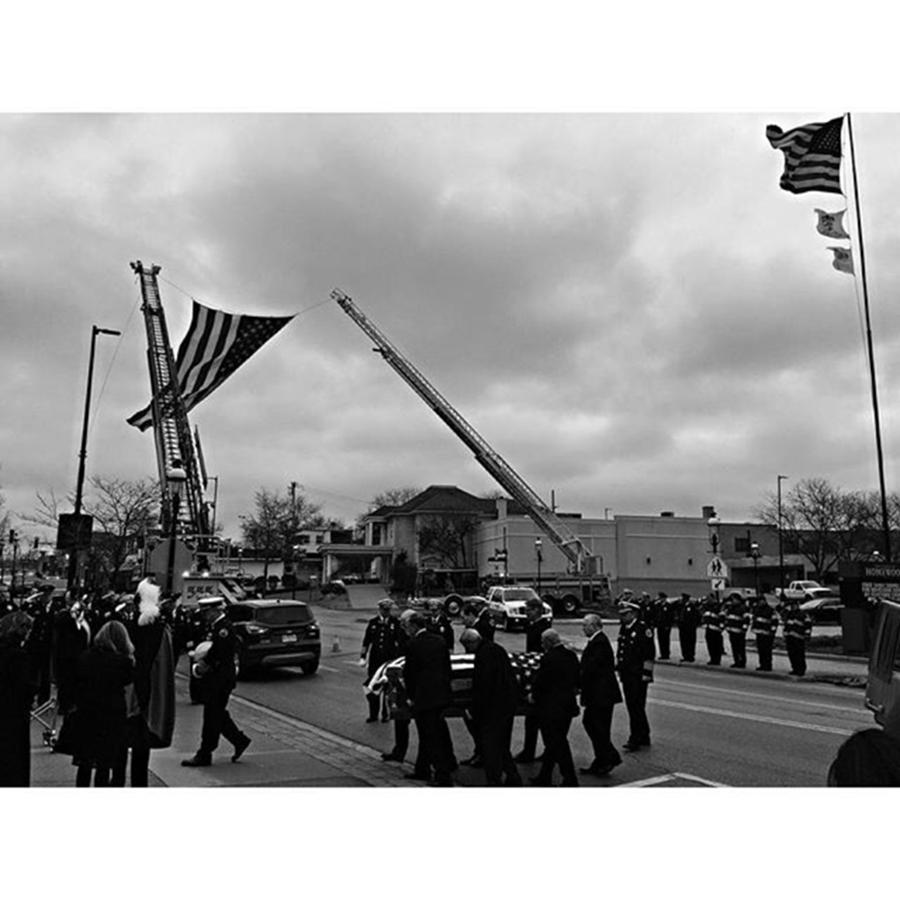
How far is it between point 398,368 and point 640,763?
38.3 metres

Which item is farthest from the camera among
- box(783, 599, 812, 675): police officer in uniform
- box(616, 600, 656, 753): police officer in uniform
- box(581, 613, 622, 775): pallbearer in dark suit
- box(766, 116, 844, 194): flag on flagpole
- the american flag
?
the american flag

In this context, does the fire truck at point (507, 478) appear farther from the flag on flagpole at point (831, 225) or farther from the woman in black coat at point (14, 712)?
the woman in black coat at point (14, 712)

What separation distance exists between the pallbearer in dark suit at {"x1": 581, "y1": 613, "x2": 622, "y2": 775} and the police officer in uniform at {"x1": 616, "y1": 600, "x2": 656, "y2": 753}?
4.02ft

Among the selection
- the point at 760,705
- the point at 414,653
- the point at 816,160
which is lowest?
the point at 760,705

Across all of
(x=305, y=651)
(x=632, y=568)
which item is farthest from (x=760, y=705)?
(x=632, y=568)

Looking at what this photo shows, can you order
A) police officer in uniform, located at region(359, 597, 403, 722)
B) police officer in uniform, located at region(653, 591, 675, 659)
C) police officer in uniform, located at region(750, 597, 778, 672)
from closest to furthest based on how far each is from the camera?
1. police officer in uniform, located at region(359, 597, 403, 722)
2. police officer in uniform, located at region(750, 597, 778, 672)
3. police officer in uniform, located at region(653, 591, 675, 659)

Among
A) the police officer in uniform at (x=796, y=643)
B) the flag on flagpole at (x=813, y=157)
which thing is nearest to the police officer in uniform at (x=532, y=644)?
the police officer in uniform at (x=796, y=643)

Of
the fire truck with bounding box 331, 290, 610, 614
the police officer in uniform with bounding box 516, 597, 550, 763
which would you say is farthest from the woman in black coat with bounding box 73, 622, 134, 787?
the fire truck with bounding box 331, 290, 610, 614

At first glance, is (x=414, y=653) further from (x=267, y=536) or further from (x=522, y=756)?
(x=267, y=536)

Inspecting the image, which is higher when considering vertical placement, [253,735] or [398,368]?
[398,368]

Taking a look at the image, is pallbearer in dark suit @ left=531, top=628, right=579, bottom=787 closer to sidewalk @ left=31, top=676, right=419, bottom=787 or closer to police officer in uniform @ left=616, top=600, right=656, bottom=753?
sidewalk @ left=31, top=676, right=419, bottom=787

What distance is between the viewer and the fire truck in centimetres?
4744

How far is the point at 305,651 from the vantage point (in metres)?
19.2

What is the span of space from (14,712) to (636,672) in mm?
6959
